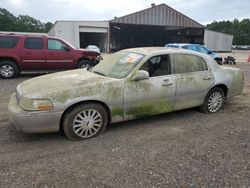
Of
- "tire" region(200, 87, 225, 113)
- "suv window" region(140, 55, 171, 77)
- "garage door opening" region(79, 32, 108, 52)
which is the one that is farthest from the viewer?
"garage door opening" region(79, 32, 108, 52)

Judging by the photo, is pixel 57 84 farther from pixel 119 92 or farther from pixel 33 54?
pixel 33 54

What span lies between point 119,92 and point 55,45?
694 centimetres

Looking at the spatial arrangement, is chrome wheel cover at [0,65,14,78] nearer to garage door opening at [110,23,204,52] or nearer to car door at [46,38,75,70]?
car door at [46,38,75,70]

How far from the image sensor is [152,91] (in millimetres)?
4199

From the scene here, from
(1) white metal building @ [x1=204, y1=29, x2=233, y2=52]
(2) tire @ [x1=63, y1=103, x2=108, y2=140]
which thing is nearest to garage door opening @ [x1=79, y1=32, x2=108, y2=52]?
(1) white metal building @ [x1=204, y1=29, x2=233, y2=52]

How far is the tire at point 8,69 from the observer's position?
9.30 meters

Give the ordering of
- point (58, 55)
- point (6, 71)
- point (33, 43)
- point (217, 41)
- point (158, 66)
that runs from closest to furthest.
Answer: point (158, 66) → point (6, 71) → point (33, 43) → point (58, 55) → point (217, 41)

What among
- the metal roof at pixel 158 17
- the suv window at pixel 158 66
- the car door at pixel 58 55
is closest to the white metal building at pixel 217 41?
the metal roof at pixel 158 17

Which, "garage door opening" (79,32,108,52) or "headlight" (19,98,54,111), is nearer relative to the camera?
Answer: "headlight" (19,98,54,111)

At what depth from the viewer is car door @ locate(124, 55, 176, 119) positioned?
4.03 metres

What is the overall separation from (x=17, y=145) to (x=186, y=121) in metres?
3.20

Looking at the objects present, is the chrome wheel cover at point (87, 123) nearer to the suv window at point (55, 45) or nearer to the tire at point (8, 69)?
the suv window at point (55, 45)

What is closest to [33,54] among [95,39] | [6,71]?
[6,71]

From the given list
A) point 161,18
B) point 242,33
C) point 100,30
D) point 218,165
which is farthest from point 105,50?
point 242,33
